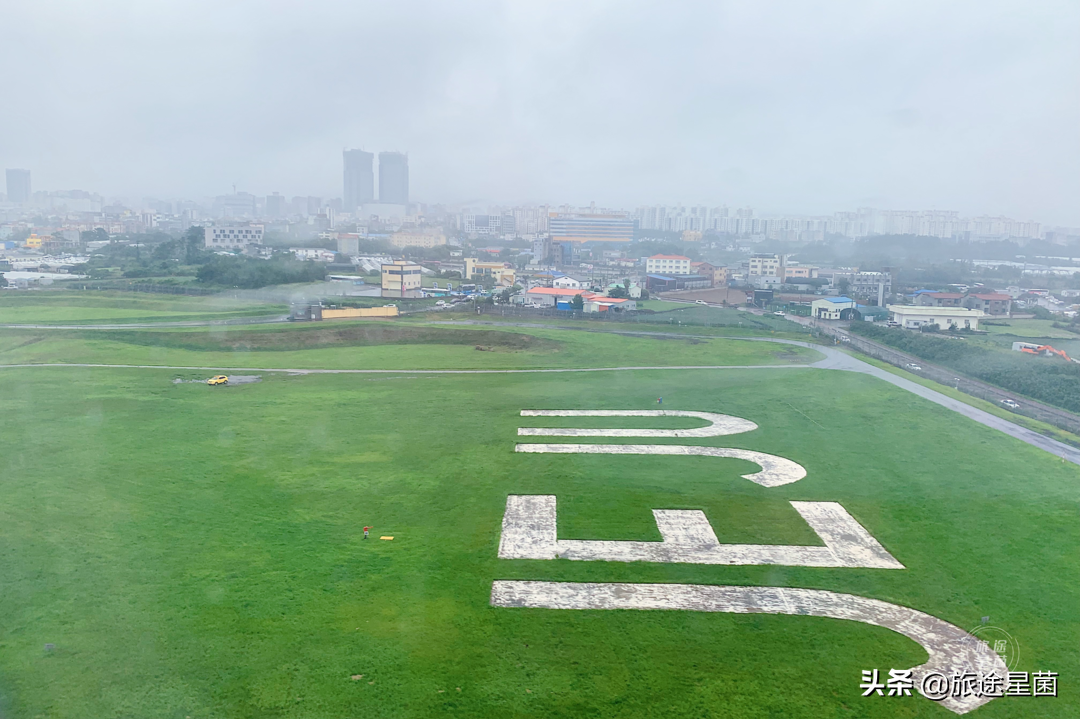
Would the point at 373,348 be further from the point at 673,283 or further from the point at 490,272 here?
the point at 673,283

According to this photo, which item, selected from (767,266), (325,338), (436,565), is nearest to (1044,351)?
(325,338)

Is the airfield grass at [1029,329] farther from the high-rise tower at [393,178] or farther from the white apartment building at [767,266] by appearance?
the high-rise tower at [393,178]

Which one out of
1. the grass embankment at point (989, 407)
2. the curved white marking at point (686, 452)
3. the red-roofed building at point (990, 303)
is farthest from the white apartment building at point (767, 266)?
the curved white marking at point (686, 452)

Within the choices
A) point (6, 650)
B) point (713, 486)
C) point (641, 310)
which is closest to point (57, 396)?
point (6, 650)

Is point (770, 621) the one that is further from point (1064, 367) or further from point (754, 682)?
point (1064, 367)

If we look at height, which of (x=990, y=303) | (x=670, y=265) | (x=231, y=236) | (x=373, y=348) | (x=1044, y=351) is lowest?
(x=373, y=348)

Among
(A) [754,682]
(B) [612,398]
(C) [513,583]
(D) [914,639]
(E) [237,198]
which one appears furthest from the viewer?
(E) [237,198]
